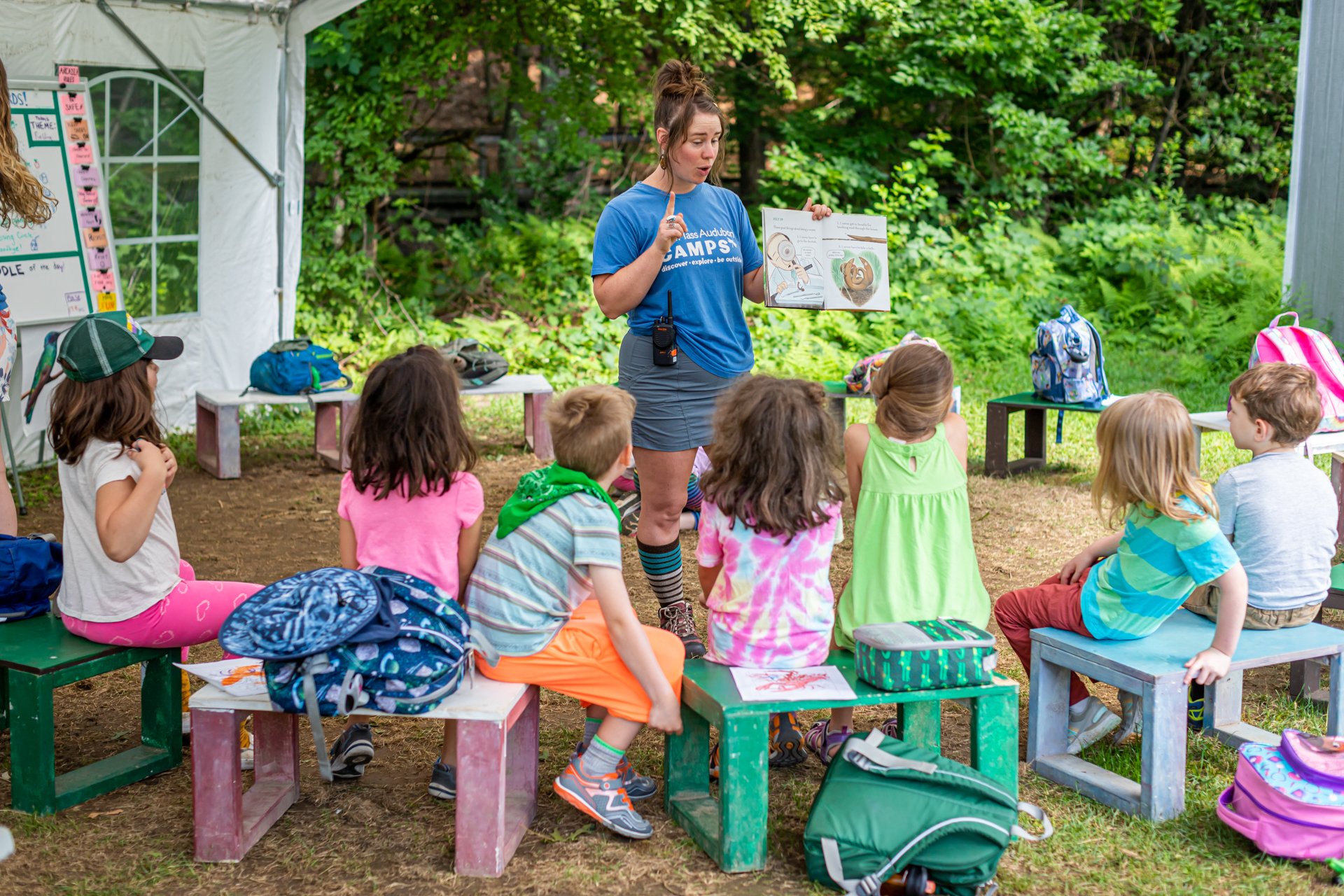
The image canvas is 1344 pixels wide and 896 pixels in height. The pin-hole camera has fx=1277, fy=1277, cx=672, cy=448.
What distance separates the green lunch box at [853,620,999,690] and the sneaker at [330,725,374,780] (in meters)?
1.30

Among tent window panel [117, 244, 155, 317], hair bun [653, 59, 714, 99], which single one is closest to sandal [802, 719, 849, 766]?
hair bun [653, 59, 714, 99]

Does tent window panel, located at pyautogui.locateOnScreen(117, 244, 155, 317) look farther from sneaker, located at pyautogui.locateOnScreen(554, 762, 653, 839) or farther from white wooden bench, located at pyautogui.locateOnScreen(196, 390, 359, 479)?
sneaker, located at pyautogui.locateOnScreen(554, 762, 653, 839)

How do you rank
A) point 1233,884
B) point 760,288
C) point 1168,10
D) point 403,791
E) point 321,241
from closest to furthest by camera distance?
point 1233,884 → point 403,791 → point 760,288 → point 321,241 → point 1168,10

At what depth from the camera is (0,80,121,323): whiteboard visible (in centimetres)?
666

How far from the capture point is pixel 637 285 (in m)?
3.79

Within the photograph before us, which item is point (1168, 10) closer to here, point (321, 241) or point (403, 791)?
point (321, 241)

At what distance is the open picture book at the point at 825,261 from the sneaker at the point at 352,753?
1.81 m

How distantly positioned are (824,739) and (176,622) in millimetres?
1695

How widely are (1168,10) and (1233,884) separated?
37.0 feet

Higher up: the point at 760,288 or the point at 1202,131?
the point at 1202,131

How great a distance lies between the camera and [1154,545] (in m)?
3.19

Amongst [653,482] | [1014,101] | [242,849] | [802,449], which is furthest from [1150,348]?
[242,849]

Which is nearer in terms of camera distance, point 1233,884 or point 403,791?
point 1233,884

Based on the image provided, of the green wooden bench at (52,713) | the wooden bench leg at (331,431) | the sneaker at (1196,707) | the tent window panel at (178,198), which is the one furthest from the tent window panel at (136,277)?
the sneaker at (1196,707)
